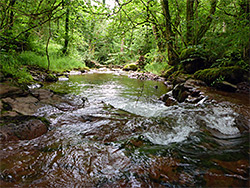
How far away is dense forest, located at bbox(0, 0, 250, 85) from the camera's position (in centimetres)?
283

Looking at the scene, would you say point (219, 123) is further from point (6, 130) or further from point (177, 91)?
point (6, 130)

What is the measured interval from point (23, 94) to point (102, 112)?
194cm

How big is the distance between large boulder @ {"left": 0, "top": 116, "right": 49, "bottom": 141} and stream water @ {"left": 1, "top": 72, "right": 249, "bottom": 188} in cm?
10

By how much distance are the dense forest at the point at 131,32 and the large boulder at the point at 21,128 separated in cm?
145

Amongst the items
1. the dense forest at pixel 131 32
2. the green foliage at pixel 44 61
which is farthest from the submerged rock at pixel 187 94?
the green foliage at pixel 44 61

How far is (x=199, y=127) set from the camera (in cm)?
233

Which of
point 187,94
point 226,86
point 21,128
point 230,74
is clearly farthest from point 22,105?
point 230,74

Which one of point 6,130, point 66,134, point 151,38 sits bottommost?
Answer: point 66,134

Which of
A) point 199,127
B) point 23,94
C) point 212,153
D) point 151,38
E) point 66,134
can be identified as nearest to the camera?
point 212,153

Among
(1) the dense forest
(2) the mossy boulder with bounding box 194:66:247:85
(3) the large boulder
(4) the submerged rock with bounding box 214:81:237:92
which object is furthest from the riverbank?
(1) the dense forest

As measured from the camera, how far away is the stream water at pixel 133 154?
46.6 inches

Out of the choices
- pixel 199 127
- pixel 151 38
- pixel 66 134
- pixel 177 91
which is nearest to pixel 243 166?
pixel 199 127

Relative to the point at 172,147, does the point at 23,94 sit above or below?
above

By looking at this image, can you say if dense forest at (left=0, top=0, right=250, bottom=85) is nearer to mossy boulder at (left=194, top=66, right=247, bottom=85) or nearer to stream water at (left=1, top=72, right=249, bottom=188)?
mossy boulder at (left=194, top=66, right=247, bottom=85)
